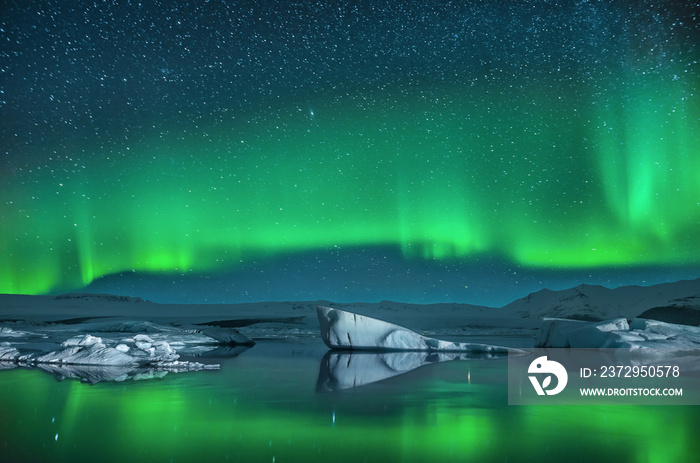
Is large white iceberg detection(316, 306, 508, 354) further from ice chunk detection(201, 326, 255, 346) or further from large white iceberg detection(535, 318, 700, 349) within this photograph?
ice chunk detection(201, 326, 255, 346)

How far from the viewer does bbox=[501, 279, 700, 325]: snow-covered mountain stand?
49062 millimetres

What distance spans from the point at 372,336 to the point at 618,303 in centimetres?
5795

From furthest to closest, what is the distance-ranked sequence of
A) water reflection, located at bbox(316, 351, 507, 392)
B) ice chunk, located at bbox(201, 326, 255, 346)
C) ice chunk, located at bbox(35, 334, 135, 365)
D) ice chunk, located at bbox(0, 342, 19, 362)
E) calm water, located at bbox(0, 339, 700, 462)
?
ice chunk, located at bbox(201, 326, 255, 346), ice chunk, located at bbox(0, 342, 19, 362), ice chunk, located at bbox(35, 334, 135, 365), water reflection, located at bbox(316, 351, 507, 392), calm water, located at bbox(0, 339, 700, 462)

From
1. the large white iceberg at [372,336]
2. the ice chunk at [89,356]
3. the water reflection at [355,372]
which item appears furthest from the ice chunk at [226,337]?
the ice chunk at [89,356]

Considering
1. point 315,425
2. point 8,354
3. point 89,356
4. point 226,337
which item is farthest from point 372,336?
point 315,425

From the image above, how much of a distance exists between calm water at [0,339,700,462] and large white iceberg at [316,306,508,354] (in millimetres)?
10224

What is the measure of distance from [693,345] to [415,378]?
36.4 feet

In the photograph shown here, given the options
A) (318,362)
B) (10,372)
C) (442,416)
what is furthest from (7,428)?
(318,362)

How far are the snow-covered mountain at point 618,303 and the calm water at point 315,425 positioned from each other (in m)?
46.2

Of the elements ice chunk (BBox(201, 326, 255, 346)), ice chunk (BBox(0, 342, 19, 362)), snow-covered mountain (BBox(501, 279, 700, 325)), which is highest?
ice chunk (BBox(0, 342, 19, 362))

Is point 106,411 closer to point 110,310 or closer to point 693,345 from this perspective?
point 693,345

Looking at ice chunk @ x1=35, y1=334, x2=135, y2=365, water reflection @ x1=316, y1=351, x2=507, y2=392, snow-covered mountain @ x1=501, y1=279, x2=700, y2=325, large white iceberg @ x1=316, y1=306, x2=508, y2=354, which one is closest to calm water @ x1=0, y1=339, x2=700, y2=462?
water reflection @ x1=316, y1=351, x2=507, y2=392

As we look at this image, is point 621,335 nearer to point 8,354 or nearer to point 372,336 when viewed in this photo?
point 372,336

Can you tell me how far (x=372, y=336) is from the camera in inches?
778
